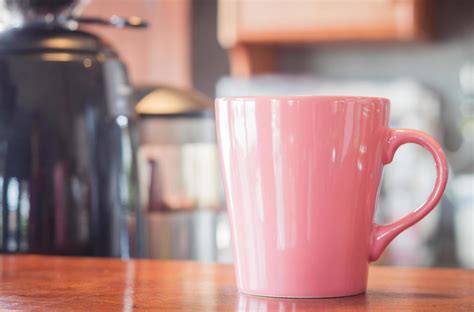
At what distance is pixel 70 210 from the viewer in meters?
0.75

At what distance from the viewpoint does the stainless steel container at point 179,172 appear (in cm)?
90

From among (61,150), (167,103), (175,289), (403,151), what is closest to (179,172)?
(167,103)

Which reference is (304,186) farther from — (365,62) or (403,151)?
(365,62)

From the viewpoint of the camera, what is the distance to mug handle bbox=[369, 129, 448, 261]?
0.52 meters

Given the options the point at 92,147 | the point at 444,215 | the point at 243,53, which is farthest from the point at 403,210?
the point at 92,147

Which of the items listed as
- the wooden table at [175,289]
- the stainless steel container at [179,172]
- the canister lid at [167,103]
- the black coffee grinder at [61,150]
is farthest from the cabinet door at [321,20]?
the wooden table at [175,289]

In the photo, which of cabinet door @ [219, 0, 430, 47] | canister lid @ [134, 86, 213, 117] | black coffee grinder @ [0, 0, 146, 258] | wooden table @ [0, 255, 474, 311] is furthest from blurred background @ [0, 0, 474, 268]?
wooden table @ [0, 255, 474, 311]

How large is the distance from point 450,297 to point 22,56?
41 centimetres

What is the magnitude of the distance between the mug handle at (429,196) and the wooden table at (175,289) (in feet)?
0.10

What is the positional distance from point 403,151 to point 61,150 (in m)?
1.66

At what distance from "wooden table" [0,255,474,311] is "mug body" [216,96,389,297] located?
1 cm

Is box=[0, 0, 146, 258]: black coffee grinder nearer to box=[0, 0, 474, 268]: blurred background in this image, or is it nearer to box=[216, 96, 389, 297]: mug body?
box=[216, 96, 389, 297]: mug body

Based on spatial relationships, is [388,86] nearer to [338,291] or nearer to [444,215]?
[444,215]

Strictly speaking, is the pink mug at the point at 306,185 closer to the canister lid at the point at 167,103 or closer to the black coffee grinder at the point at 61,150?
the black coffee grinder at the point at 61,150
